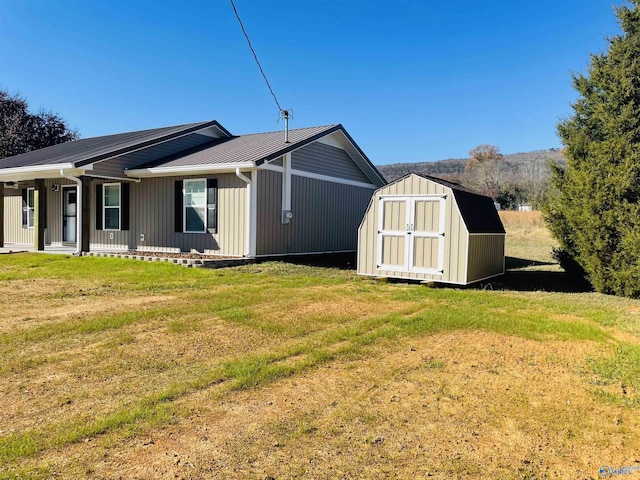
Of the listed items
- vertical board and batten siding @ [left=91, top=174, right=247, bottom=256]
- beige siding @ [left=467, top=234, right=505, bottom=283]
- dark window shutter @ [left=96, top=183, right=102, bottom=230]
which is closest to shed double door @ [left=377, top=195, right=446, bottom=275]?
beige siding @ [left=467, top=234, right=505, bottom=283]

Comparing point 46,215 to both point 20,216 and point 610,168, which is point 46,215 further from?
point 610,168

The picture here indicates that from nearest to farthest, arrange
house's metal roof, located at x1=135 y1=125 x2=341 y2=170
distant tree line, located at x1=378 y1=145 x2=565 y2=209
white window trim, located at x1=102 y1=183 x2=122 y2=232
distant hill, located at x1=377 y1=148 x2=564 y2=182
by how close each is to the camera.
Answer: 1. house's metal roof, located at x1=135 y1=125 x2=341 y2=170
2. white window trim, located at x1=102 y1=183 x2=122 y2=232
3. distant tree line, located at x1=378 y1=145 x2=565 y2=209
4. distant hill, located at x1=377 y1=148 x2=564 y2=182

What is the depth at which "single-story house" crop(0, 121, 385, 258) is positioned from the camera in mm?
11523

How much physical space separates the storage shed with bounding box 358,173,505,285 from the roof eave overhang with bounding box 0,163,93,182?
7.65 m

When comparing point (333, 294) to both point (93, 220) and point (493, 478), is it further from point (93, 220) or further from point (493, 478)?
point (93, 220)

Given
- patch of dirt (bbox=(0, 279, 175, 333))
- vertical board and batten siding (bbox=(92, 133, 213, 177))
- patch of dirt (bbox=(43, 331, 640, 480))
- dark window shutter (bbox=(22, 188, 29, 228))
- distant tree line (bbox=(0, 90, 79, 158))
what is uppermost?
distant tree line (bbox=(0, 90, 79, 158))

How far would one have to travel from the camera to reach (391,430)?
2.78m

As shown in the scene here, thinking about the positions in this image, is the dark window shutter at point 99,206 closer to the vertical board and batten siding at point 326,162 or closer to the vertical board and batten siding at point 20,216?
the vertical board and batten siding at point 20,216

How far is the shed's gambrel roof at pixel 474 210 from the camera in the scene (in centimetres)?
834

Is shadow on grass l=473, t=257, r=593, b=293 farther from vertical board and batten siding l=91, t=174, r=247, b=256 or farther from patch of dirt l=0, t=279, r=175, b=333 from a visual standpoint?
patch of dirt l=0, t=279, r=175, b=333

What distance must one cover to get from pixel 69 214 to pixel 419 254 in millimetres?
11976

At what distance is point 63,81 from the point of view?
2059cm

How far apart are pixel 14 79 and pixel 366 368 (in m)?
35.8

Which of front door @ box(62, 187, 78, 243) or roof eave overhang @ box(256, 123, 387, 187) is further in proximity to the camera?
front door @ box(62, 187, 78, 243)
